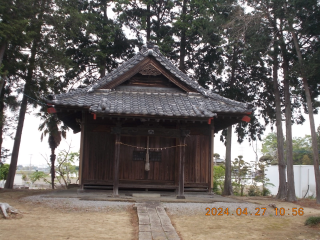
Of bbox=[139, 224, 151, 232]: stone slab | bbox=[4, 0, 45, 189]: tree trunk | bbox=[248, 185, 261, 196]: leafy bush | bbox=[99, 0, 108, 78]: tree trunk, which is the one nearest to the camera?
bbox=[139, 224, 151, 232]: stone slab

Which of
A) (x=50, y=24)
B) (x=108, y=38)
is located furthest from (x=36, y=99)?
(x=108, y=38)

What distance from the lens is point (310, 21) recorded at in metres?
17.2

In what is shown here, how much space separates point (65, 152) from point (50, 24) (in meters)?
9.82

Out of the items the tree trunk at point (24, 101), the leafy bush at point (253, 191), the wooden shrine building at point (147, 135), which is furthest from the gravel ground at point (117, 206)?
the leafy bush at point (253, 191)

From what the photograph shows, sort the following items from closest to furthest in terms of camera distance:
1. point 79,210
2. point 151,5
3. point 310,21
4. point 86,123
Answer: point 79,210 < point 86,123 < point 310,21 < point 151,5

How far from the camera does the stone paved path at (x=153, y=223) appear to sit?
640 centimetres

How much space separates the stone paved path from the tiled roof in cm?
309

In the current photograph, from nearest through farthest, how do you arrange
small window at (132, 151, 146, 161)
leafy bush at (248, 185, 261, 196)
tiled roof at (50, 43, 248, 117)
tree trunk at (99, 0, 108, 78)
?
tiled roof at (50, 43, 248, 117) < small window at (132, 151, 146, 161) < tree trunk at (99, 0, 108, 78) < leafy bush at (248, 185, 261, 196)

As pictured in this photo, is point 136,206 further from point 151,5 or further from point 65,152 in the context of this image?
point 151,5

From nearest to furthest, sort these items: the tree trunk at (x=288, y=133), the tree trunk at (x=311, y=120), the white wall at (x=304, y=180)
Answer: the tree trunk at (x=311, y=120), the tree trunk at (x=288, y=133), the white wall at (x=304, y=180)

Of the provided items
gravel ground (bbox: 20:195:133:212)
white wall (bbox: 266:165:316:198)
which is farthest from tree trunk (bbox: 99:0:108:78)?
white wall (bbox: 266:165:316:198)

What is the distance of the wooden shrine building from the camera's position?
463 inches

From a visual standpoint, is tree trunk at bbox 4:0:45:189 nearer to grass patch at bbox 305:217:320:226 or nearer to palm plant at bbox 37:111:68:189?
palm plant at bbox 37:111:68:189

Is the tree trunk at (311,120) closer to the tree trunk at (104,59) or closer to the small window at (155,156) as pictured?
the small window at (155,156)
